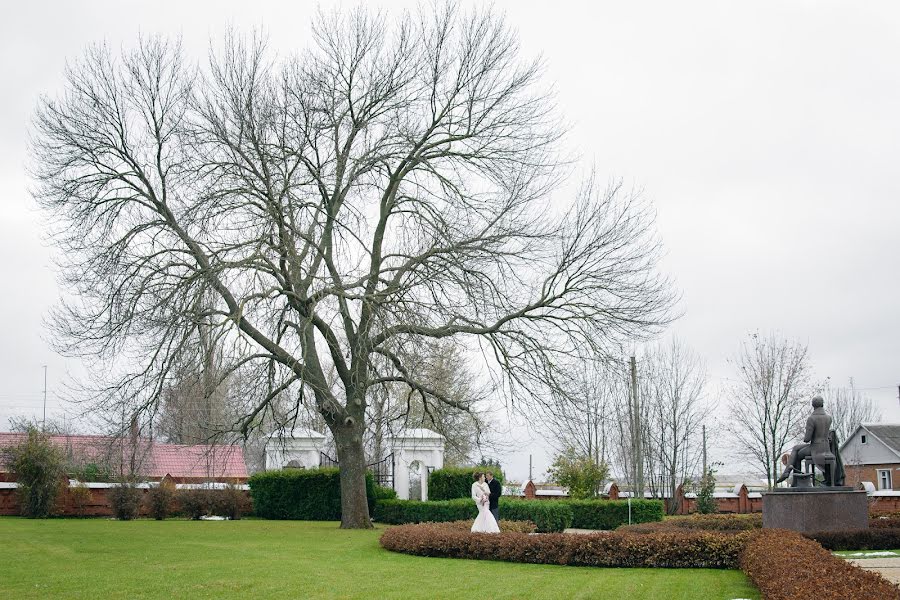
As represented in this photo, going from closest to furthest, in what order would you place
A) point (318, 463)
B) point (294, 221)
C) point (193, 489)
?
1. point (294, 221)
2. point (193, 489)
3. point (318, 463)

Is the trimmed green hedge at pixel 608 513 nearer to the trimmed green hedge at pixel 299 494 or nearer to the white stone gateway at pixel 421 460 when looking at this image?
the white stone gateway at pixel 421 460

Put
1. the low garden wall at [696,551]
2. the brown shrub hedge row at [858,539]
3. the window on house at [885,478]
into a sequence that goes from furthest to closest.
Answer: the window on house at [885,478] < the brown shrub hedge row at [858,539] < the low garden wall at [696,551]

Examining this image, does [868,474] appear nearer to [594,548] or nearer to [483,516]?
[483,516]

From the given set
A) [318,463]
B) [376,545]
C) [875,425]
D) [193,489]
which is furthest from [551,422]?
[875,425]

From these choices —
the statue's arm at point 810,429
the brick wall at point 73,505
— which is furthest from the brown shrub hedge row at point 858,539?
the brick wall at point 73,505

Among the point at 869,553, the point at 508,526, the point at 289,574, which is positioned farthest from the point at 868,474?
the point at 289,574

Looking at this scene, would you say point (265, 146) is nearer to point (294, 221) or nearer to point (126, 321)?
point (294, 221)

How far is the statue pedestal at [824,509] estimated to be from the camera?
58.3ft

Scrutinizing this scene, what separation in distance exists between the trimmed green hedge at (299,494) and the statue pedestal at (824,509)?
57.3ft

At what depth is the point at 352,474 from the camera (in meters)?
25.5

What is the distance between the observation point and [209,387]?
1981 cm

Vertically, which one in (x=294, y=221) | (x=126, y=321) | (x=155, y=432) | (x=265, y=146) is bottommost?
(x=155, y=432)

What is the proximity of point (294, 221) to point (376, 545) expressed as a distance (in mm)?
7551

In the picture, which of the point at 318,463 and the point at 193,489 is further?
the point at 318,463
